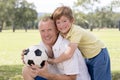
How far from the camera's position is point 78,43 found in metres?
4.46

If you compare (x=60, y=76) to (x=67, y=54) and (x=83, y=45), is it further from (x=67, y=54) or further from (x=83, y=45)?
(x=83, y=45)

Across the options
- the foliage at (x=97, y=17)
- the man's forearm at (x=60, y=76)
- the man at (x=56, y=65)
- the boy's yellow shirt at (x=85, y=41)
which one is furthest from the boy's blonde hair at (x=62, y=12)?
the foliage at (x=97, y=17)

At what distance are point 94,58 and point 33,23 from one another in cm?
10567

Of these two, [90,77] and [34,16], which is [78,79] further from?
[34,16]

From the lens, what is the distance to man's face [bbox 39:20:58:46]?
14.2 feet

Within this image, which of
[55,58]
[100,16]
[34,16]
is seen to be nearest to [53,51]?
[55,58]

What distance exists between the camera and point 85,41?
461cm

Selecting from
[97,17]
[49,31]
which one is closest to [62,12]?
[49,31]

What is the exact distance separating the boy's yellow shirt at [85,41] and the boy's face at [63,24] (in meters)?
0.08

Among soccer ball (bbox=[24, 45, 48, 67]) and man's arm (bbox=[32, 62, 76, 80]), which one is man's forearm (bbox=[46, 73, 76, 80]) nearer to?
man's arm (bbox=[32, 62, 76, 80])

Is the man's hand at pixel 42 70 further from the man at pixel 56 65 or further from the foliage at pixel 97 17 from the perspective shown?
the foliage at pixel 97 17

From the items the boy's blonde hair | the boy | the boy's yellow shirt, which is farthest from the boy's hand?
the boy's blonde hair

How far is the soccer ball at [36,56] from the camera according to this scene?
4.36 m

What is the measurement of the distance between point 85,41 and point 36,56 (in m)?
0.69
